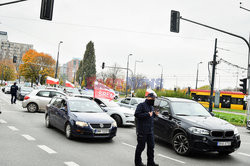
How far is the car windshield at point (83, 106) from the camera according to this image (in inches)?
377

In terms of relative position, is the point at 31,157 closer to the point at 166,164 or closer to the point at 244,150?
the point at 166,164

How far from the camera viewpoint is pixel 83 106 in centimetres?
993

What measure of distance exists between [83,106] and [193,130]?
173 inches

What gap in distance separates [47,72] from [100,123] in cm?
7411

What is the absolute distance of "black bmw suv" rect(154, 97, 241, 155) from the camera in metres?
7.03

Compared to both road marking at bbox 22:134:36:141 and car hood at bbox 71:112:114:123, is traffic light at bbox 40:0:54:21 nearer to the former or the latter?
car hood at bbox 71:112:114:123

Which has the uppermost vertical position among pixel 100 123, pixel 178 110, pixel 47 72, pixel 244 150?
pixel 47 72

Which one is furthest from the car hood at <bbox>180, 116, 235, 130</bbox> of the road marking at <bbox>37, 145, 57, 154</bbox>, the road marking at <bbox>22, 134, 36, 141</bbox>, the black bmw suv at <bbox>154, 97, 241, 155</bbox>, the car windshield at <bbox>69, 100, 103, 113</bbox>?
the road marking at <bbox>22, 134, 36, 141</bbox>

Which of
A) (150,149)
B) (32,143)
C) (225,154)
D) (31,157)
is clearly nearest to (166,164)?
(150,149)

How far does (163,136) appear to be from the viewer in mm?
8445

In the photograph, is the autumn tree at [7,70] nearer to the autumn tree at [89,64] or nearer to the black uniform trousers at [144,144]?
the autumn tree at [89,64]

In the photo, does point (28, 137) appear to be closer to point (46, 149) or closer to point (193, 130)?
point (46, 149)

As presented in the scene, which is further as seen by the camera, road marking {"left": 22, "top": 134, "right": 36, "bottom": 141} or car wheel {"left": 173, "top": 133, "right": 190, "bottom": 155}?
road marking {"left": 22, "top": 134, "right": 36, "bottom": 141}

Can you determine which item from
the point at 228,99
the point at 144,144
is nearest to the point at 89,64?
the point at 228,99
